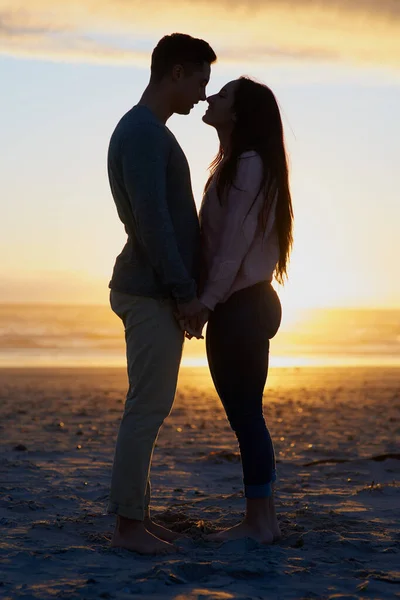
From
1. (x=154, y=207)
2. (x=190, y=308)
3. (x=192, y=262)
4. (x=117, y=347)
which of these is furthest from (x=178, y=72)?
(x=117, y=347)

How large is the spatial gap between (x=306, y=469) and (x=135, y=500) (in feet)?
9.88

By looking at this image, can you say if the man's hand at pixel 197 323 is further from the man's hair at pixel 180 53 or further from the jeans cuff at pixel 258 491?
the man's hair at pixel 180 53

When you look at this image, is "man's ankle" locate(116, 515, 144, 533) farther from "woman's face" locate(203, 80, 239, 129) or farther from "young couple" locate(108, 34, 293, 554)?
"woman's face" locate(203, 80, 239, 129)

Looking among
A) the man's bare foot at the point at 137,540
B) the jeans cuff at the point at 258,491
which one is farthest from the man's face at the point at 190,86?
the man's bare foot at the point at 137,540

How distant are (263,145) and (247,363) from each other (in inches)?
45.1

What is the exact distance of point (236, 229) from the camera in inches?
173

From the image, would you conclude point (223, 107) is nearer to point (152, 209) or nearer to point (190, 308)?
point (152, 209)

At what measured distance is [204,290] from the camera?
14.4 feet

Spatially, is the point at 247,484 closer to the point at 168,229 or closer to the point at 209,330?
the point at 209,330

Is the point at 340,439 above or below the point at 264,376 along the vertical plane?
below

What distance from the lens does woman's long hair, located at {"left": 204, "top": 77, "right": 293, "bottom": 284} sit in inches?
176

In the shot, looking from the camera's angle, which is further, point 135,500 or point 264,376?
point 264,376

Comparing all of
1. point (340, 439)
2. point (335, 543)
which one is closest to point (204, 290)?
point (335, 543)

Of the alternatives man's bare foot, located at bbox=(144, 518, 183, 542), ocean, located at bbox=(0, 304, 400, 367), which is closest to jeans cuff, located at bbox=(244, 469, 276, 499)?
man's bare foot, located at bbox=(144, 518, 183, 542)
